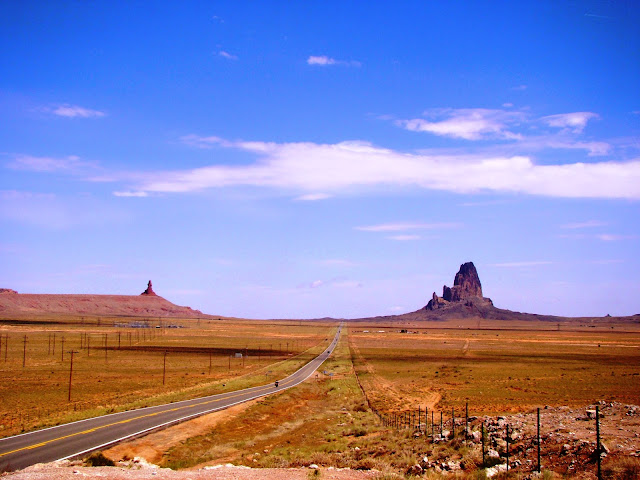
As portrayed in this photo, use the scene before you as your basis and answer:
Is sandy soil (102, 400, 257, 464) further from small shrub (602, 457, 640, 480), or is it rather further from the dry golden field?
small shrub (602, 457, 640, 480)

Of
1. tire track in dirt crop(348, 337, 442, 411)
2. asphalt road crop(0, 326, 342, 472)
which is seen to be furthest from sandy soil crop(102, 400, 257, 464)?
tire track in dirt crop(348, 337, 442, 411)

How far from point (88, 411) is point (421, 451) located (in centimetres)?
2628

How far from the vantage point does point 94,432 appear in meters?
29.5

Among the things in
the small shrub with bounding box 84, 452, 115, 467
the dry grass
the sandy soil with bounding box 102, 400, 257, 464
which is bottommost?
the dry grass

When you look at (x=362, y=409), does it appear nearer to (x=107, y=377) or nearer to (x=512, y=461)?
(x=512, y=461)

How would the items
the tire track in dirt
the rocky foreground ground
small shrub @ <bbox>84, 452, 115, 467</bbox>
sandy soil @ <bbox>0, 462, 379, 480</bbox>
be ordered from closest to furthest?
the rocky foreground ground → sandy soil @ <bbox>0, 462, 379, 480</bbox> → small shrub @ <bbox>84, 452, 115, 467</bbox> → the tire track in dirt

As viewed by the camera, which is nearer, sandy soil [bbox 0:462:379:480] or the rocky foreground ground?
the rocky foreground ground

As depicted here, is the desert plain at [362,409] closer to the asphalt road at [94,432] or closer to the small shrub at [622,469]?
the small shrub at [622,469]

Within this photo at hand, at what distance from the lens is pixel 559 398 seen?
1788 inches

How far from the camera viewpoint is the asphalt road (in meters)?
23.8

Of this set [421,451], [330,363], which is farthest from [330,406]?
[330,363]

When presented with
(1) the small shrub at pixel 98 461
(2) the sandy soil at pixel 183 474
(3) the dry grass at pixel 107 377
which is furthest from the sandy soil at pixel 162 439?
(3) the dry grass at pixel 107 377

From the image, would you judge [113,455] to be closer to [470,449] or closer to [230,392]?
[470,449]

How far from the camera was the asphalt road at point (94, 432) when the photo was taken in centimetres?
2381
